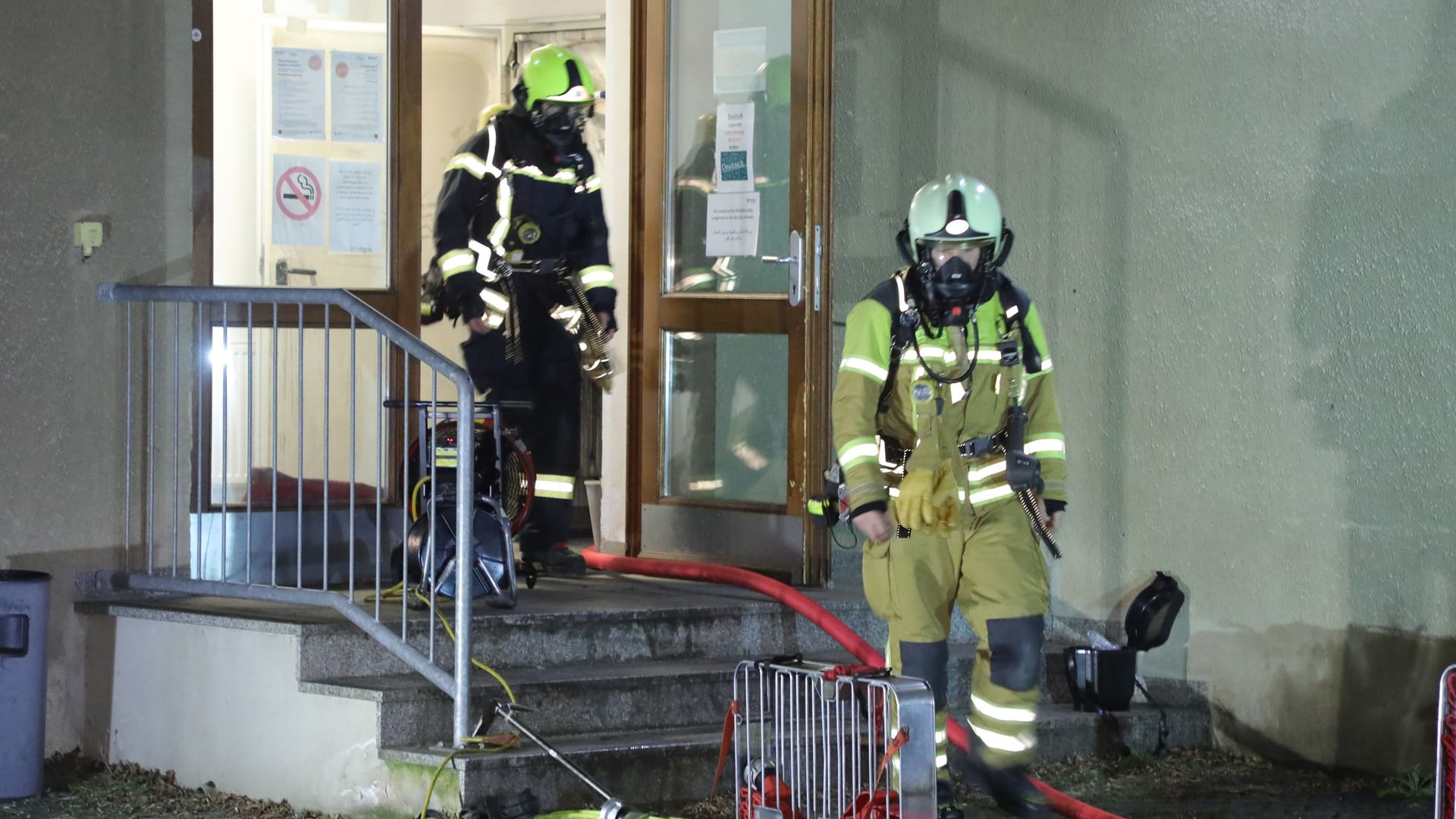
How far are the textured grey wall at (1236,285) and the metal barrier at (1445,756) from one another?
5.19 ft

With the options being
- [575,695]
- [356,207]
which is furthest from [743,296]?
[575,695]

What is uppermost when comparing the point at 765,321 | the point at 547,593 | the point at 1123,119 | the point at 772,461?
the point at 1123,119

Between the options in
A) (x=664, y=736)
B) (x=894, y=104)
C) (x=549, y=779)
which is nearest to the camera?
(x=549, y=779)

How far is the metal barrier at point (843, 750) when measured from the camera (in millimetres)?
4383

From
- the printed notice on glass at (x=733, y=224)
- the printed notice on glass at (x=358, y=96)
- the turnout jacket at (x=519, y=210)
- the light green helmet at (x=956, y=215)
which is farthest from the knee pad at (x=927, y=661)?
the printed notice on glass at (x=358, y=96)

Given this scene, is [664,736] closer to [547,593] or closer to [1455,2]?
[547,593]

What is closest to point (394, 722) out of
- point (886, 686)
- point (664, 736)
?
point (664, 736)

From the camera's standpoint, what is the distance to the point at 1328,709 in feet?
20.9

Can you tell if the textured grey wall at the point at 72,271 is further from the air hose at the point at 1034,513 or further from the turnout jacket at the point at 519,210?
the air hose at the point at 1034,513

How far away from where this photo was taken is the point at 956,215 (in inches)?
199

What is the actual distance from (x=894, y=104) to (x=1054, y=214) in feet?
2.85

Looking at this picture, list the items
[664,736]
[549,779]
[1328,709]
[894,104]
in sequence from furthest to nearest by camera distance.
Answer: [894,104] < [1328,709] < [664,736] < [549,779]

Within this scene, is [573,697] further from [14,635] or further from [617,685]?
[14,635]

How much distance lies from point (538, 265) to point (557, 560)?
1.27 meters
